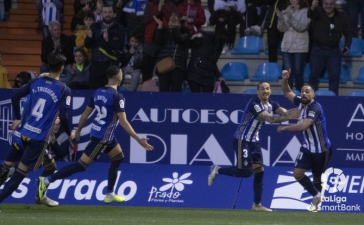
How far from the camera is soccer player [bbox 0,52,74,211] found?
12797mm

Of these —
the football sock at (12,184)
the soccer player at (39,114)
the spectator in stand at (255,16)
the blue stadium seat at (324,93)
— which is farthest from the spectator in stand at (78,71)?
the football sock at (12,184)

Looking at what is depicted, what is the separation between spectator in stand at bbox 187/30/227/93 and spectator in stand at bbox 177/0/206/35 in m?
0.26

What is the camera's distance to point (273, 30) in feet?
61.2

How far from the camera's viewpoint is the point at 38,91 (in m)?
12.8

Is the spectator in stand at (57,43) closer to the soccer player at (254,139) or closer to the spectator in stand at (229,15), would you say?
the spectator in stand at (229,15)

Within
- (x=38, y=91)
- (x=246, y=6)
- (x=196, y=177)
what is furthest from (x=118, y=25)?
(x=38, y=91)

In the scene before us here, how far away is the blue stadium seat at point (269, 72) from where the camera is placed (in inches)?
737

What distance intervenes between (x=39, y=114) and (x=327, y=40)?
6.88 metres

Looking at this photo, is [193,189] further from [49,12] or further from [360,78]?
[49,12]

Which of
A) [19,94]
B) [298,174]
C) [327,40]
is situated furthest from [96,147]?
[327,40]

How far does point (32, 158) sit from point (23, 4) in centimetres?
1040

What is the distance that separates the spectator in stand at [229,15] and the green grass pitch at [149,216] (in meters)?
5.13

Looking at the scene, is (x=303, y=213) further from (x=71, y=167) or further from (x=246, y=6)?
(x=246, y=6)

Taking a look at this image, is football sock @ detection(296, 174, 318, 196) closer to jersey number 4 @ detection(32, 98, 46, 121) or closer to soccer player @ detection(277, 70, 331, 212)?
soccer player @ detection(277, 70, 331, 212)
